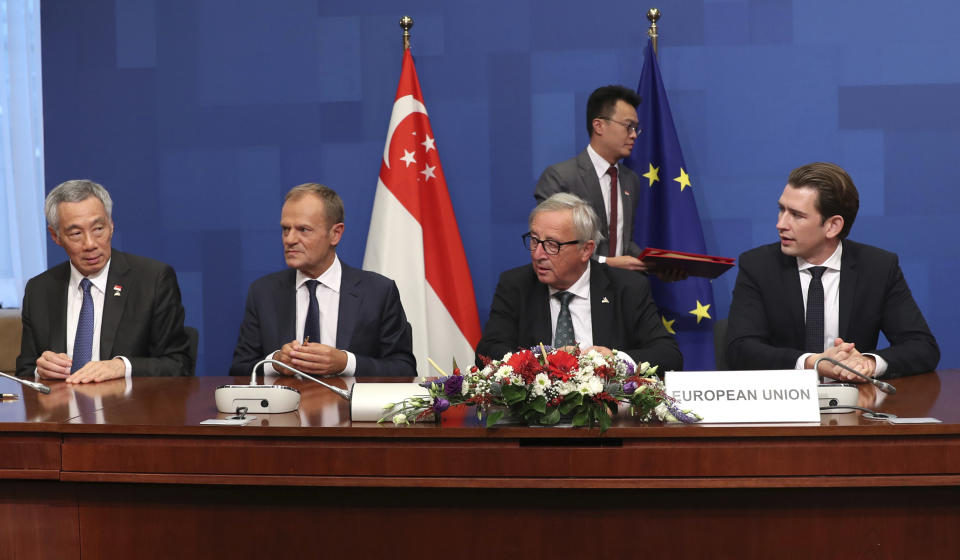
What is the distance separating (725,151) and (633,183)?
2.11 feet

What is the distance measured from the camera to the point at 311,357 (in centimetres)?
305

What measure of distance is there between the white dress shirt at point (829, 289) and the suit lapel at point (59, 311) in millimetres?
2719

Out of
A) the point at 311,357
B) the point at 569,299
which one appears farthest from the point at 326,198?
the point at 569,299

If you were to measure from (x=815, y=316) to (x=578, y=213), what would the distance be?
0.90 m

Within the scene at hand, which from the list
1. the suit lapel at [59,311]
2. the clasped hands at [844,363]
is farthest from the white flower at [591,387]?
the suit lapel at [59,311]

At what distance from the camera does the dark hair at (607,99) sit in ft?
15.2

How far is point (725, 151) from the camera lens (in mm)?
5051

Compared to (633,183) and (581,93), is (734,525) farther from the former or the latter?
(581,93)

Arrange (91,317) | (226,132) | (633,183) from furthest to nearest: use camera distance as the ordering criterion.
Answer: (226,132), (633,183), (91,317)

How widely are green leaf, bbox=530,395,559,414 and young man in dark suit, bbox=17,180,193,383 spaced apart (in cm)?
180

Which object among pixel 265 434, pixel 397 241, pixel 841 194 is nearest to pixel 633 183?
pixel 397 241

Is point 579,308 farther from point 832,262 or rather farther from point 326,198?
point 326,198

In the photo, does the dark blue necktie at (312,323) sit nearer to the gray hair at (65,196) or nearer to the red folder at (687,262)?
the gray hair at (65,196)

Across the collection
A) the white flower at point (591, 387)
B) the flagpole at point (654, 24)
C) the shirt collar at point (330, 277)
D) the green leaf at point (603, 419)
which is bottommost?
the green leaf at point (603, 419)
